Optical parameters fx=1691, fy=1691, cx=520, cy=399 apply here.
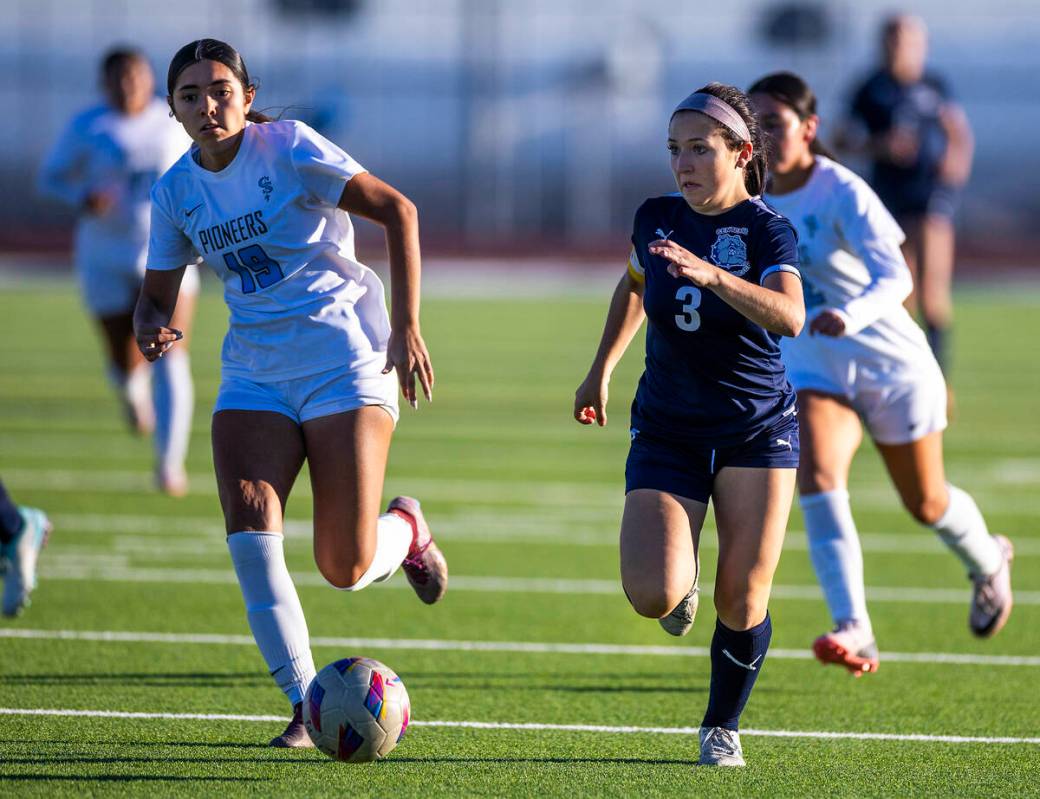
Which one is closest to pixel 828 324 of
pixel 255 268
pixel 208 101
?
pixel 255 268

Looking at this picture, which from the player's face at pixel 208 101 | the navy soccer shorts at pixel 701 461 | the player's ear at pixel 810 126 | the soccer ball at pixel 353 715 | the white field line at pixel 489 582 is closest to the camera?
the soccer ball at pixel 353 715

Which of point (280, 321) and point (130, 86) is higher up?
point (280, 321)

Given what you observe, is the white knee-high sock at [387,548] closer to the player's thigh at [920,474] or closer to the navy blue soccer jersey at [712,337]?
the navy blue soccer jersey at [712,337]

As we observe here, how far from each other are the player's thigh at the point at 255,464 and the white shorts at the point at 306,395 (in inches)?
1.2

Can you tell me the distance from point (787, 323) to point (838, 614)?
5.96 ft

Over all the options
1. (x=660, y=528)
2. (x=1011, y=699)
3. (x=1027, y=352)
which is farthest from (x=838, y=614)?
(x=1027, y=352)

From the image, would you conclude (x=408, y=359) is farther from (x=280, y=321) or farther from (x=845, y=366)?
(x=845, y=366)

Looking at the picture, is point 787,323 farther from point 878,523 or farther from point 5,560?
point 878,523

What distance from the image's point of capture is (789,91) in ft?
20.2

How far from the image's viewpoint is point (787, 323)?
475 cm

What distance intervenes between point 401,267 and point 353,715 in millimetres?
1347

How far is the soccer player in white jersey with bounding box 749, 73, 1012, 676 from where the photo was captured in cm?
619

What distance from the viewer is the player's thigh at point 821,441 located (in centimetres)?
636

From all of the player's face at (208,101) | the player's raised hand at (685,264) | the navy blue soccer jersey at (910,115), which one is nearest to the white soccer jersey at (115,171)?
the navy blue soccer jersey at (910,115)
